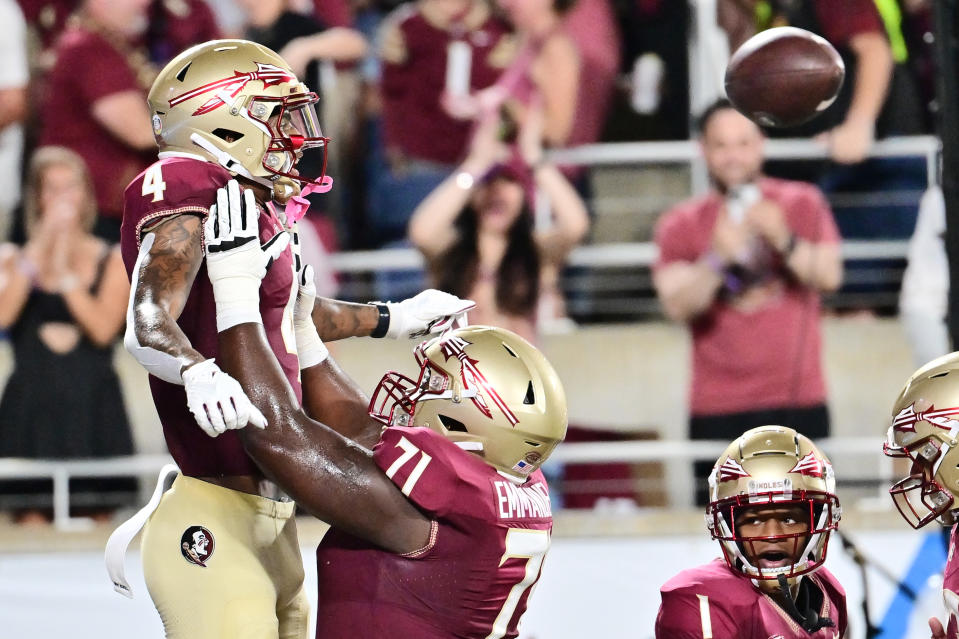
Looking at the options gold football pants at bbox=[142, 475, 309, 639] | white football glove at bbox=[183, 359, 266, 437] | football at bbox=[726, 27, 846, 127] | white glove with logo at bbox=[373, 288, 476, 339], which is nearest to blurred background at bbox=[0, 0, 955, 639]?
football at bbox=[726, 27, 846, 127]

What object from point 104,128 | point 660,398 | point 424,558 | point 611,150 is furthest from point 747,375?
point 424,558

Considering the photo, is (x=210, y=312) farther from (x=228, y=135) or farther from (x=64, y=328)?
(x=64, y=328)

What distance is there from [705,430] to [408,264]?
150cm

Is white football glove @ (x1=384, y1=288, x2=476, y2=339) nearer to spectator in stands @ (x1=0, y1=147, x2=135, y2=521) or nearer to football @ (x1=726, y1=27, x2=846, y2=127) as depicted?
football @ (x1=726, y1=27, x2=846, y2=127)

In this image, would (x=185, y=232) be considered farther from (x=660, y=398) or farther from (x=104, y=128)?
(x=660, y=398)

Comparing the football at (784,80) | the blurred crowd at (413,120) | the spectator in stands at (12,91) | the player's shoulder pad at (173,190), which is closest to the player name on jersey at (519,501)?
the player's shoulder pad at (173,190)

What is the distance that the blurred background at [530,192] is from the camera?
242 inches

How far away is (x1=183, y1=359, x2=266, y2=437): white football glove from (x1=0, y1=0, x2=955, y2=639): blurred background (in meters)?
3.26

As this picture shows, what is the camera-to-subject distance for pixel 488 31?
662cm

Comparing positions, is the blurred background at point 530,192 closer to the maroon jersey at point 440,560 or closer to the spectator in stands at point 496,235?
the spectator in stands at point 496,235

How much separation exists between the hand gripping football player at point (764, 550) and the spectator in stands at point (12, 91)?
4.31 m

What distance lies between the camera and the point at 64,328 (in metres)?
6.14

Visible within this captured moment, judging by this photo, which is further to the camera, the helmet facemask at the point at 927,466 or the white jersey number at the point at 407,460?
the helmet facemask at the point at 927,466

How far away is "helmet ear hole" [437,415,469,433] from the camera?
291cm
